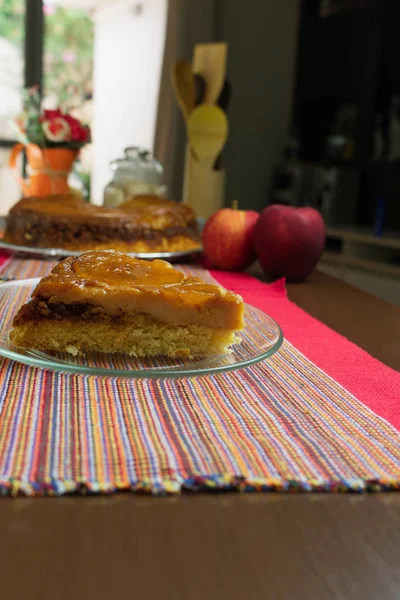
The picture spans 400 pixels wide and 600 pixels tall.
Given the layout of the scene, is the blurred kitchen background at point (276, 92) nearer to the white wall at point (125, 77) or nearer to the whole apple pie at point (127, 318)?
the white wall at point (125, 77)

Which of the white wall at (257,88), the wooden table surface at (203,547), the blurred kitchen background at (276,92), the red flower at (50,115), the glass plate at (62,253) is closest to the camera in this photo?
the wooden table surface at (203,547)

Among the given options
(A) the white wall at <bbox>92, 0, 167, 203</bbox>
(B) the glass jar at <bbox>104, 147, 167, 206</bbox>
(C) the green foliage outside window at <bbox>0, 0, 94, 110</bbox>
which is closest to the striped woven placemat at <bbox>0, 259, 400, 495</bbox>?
(B) the glass jar at <bbox>104, 147, 167, 206</bbox>

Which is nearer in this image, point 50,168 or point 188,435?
point 188,435

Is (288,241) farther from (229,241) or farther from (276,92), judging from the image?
(276,92)

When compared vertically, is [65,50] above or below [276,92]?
above

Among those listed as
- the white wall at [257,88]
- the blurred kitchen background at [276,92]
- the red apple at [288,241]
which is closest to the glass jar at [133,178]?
the red apple at [288,241]

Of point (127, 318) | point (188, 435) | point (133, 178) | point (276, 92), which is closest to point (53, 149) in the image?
point (133, 178)

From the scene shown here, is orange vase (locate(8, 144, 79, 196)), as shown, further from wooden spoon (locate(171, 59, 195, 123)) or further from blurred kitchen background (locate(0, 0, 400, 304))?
blurred kitchen background (locate(0, 0, 400, 304))
